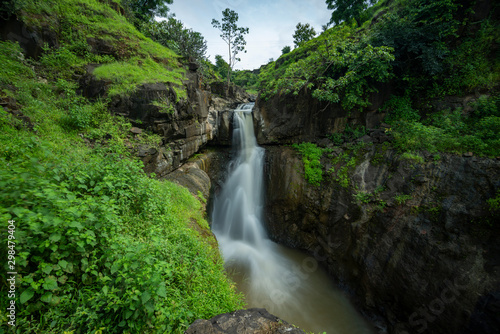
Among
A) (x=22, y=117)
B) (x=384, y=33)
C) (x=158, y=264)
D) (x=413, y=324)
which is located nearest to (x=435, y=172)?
(x=413, y=324)

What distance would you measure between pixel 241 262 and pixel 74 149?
7.16m

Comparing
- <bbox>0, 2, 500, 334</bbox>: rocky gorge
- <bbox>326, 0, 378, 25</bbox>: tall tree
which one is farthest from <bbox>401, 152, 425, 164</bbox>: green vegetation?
<bbox>326, 0, 378, 25</bbox>: tall tree

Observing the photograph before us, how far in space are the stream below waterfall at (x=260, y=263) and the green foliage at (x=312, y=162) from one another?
2.82 m

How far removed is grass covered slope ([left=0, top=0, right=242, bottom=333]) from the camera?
1.79 m

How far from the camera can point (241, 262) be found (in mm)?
7562

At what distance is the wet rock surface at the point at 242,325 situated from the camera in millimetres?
2184

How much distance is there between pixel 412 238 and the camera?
5555mm

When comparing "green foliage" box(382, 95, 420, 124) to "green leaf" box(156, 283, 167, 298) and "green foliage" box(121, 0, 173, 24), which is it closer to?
"green leaf" box(156, 283, 167, 298)

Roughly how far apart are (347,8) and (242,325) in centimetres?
2172

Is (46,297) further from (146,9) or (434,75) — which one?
(146,9)

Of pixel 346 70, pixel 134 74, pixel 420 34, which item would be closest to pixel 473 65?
pixel 420 34

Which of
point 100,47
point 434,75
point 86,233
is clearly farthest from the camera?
point 100,47

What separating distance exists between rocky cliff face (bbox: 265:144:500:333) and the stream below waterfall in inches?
32.0

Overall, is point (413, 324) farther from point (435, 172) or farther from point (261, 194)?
point (261, 194)
